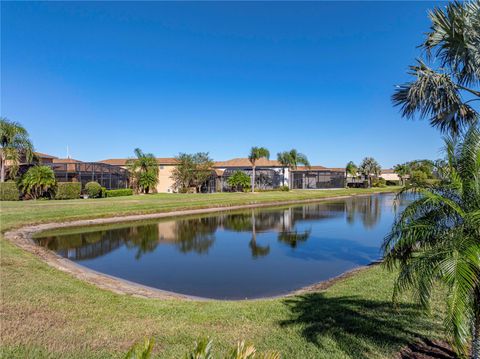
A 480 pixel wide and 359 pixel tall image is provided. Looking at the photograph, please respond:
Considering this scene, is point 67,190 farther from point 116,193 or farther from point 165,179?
point 165,179

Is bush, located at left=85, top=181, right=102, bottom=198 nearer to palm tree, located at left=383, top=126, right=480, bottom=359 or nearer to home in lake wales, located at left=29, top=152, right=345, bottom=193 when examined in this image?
home in lake wales, located at left=29, top=152, right=345, bottom=193

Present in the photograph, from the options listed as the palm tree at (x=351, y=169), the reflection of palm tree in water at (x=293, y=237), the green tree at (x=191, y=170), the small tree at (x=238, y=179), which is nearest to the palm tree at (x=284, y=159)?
the small tree at (x=238, y=179)

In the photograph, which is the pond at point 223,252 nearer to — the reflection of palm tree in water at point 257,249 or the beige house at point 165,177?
the reflection of palm tree in water at point 257,249

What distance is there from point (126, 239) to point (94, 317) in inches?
498

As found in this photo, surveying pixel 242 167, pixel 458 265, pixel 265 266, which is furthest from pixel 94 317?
pixel 242 167

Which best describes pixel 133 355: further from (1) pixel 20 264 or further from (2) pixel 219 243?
(2) pixel 219 243

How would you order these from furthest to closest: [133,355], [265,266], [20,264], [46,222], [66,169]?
1. [66,169]
2. [46,222]
3. [265,266]
4. [20,264]
5. [133,355]

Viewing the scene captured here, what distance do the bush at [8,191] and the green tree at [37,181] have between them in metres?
0.76

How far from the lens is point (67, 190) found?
114 feet

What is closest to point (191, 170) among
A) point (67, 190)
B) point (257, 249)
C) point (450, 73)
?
point (67, 190)

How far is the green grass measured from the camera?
14.9 ft

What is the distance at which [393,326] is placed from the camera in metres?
5.25

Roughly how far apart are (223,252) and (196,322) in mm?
9438

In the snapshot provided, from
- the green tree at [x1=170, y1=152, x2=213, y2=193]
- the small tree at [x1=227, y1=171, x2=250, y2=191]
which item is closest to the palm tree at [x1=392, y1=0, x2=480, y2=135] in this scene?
the green tree at [x1=170, y1=152, x2=213, y2=193]
